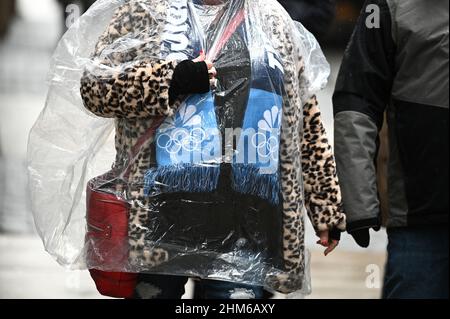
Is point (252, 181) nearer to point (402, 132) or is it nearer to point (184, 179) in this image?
point (184, 179)

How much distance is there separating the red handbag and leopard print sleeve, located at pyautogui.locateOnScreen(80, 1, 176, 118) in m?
0.11

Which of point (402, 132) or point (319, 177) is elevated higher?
point (402, 132)

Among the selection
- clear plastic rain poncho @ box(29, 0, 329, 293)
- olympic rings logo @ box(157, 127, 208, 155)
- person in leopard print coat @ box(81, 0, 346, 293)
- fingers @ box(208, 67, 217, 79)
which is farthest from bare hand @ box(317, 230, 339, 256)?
fingers @ box(208, 67, 217, 79)

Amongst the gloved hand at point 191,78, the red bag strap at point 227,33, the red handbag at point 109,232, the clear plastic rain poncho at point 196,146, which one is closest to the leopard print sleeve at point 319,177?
the clear plastic rain poncho at point 196,146

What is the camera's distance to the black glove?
4.17 meters

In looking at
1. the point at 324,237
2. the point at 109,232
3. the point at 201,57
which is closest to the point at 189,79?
the point at 201,57

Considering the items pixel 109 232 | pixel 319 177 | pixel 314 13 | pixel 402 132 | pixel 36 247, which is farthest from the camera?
pixel 36 247

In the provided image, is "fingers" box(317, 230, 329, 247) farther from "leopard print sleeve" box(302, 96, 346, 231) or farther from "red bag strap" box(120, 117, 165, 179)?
"red bag strap" box(120, 117, 165, 179)

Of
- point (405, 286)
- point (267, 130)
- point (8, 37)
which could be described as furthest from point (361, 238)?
point (8, 37)

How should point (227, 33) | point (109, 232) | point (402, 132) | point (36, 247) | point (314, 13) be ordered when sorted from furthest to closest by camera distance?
point (36, 247) < point (314, 13) < point (227, 33) < point (109, 232) < point (402, 132)

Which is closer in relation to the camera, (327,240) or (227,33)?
(227,33)

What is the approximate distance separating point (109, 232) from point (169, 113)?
468 mm

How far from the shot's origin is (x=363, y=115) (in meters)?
4.26

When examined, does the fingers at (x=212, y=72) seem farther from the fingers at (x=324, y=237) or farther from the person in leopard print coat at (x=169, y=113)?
the fingers at (x=324, y=237)
